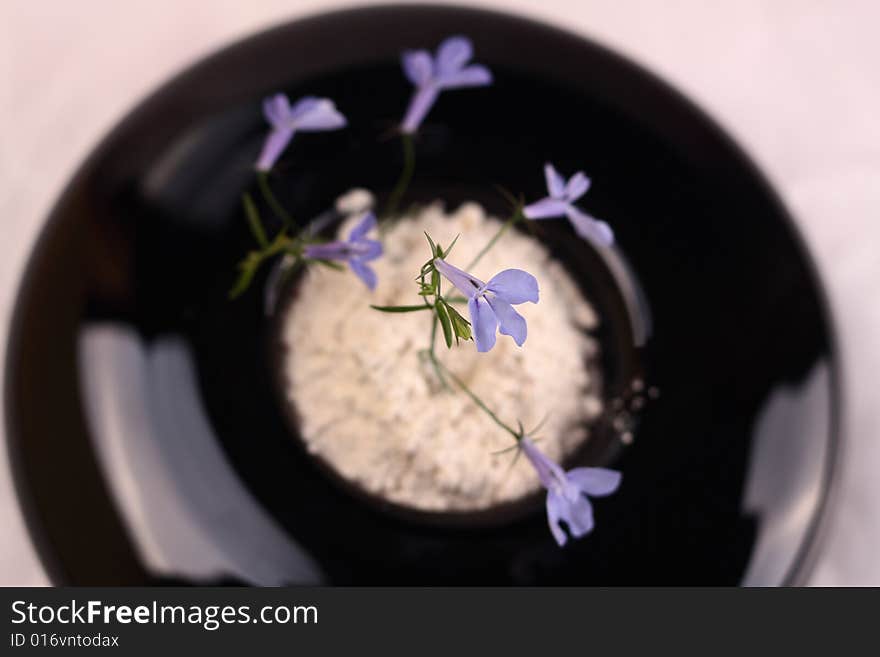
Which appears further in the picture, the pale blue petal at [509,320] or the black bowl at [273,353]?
the black bowl at [273,353]

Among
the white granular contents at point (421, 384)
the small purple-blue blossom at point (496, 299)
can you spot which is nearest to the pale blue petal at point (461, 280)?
the small purple-blue blossom at point (496, 299)

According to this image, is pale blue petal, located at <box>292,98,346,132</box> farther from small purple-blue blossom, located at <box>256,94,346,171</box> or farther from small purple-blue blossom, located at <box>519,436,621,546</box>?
small purple-blue blossom, located at <box>519,436,621,546</box>

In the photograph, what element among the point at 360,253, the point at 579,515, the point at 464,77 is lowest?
the point at 579,515

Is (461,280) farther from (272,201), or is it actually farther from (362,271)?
(272,201)

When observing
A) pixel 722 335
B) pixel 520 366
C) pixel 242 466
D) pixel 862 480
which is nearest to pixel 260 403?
pixel 242 466

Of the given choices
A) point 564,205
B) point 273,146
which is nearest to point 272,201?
point 273,146

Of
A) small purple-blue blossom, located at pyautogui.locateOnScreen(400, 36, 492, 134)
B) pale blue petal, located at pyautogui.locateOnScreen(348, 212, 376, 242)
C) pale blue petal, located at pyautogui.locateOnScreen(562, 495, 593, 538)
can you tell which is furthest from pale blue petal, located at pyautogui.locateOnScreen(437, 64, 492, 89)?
pale blue petal, located at pyautogui.locateOnScreen(562, 495, 593, 538)

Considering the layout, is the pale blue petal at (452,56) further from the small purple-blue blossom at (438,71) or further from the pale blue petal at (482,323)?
the pale blue petal at (482,323)

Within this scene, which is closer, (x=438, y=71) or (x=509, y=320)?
(x=509, y=320)
